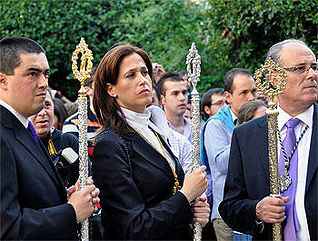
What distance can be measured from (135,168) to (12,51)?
1013 mm

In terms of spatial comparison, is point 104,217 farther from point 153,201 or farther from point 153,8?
point 153,8

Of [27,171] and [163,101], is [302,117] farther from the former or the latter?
[163,101]

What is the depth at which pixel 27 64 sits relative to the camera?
8.64ft

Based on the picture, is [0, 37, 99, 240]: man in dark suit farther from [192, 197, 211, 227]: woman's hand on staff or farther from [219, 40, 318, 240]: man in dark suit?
[219, 40, 318, 240]: man in dark suit

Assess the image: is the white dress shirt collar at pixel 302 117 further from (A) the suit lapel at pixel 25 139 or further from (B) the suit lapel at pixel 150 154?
(A) the suit lapel at pixel 25 139

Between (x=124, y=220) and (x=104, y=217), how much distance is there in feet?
0.78

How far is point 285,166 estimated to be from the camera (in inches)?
122

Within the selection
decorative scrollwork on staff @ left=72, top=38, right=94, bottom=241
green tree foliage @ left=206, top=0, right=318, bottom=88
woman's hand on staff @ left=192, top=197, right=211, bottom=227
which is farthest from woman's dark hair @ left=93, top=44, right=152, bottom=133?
green tree foliage @ left=206, top=0, right=318, bottom=88

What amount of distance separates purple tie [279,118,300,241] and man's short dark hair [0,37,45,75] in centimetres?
173

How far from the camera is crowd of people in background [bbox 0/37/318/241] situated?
8.09 ft

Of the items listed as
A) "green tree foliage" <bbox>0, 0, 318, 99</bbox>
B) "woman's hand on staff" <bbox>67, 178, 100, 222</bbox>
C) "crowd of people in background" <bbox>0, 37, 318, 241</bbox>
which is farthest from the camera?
"green tree foliage" <bbox>0, 0, 318, 99</bbox>

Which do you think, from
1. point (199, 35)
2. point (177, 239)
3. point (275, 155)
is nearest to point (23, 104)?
point (177, 239)

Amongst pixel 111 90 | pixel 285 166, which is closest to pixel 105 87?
pixel 111 90

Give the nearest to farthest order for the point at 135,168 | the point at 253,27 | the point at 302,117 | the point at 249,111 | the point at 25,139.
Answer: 1. the point at 25,139
2. the point at 135,168
3. the point at 302,117
4. the point at 249,111
5. the point at 253,27
